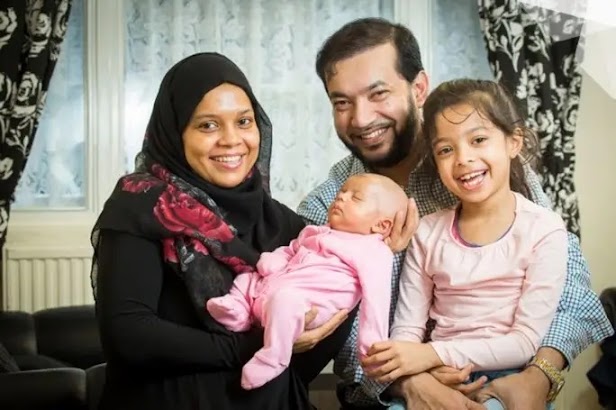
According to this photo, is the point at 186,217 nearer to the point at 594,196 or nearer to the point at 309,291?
the point at 309,291

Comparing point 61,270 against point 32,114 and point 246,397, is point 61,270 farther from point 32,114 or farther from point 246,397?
point 246,397

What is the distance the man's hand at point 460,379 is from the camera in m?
1.71

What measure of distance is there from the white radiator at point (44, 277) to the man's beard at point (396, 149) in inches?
67.7

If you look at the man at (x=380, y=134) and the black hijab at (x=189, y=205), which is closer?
the black hijab at (x=189, y=205)

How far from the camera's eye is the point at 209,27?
3697mm

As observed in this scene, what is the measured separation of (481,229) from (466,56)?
7.30ft

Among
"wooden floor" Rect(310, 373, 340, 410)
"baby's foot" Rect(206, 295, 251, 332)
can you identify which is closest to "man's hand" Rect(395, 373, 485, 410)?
"baby's foot" Rect(206, 295, 251, 332)

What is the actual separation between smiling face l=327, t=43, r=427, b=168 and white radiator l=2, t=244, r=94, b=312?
1.73 meters

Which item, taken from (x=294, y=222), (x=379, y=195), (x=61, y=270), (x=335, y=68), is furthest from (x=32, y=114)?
(x=379, y=195)

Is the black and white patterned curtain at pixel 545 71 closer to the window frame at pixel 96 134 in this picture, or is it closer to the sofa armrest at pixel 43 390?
the window frame at pixel 96 134

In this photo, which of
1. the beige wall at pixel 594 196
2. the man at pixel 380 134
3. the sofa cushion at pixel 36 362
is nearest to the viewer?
the man at pixel 380 134

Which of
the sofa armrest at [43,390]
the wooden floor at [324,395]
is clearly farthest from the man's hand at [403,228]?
the sofa armrest at [43,390]

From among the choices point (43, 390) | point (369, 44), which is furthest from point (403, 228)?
point (43, 390)

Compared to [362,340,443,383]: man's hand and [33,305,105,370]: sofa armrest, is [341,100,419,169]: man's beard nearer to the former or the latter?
[362,340,443,383]: man's hand
